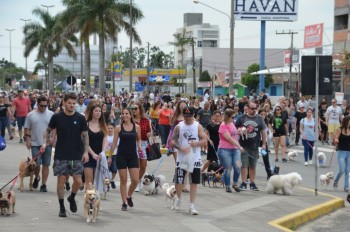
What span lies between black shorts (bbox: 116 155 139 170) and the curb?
222 centimetres

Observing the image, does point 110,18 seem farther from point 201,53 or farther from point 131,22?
point 201,53

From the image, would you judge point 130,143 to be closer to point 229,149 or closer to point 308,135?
point 229,149

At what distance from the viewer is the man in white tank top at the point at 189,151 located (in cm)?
1055

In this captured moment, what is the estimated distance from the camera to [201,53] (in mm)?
117812

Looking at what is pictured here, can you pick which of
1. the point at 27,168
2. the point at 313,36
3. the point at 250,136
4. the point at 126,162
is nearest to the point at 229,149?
the point at 250,136

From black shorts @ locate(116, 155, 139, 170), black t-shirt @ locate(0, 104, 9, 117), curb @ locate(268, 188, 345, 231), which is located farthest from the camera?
black t-shirt @ locate(0, 104, 9, 117)

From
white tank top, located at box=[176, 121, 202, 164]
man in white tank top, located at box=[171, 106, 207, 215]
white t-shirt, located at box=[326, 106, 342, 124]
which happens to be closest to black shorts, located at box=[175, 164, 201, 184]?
man in white tank top, located at box=[171, 106, 207, 215]

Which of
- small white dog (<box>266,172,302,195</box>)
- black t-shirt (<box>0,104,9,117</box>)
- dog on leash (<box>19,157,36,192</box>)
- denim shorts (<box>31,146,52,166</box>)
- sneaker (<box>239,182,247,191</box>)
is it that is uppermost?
black t-shirt (<box>0,104,9,117</box>)

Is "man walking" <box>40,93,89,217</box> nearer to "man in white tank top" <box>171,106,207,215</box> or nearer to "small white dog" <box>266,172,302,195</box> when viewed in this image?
"man in white tank top" <box>171,106,207,215</box>

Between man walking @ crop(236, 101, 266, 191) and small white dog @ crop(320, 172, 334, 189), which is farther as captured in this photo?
small white dog @ crop(320, 172, 334, 189)

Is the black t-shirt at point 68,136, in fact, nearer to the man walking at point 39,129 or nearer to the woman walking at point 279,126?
the man walking at point 39,129

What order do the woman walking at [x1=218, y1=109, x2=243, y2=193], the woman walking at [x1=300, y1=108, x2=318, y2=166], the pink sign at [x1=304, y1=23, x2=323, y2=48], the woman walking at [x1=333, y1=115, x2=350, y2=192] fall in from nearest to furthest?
the woman walking at [x1=218, y1=109, x2=243, y2=193]
the woman walking at [x1=333, y1=115, x2=350, y2=192]
the woman walking at [x1=300, y1=108, x2=318, y2=166]
the pink sign at [x1=304, y1=23, x2=323, y2=48]

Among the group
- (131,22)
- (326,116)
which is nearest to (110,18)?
(131,22)

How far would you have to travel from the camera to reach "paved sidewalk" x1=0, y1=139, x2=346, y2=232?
9.44 metres
